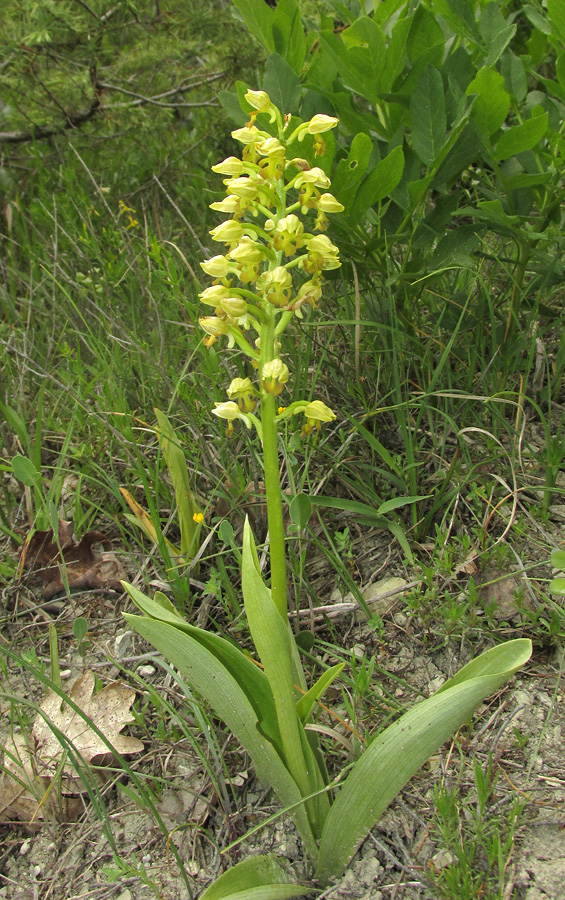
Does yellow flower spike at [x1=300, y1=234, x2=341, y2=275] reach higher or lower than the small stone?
higher

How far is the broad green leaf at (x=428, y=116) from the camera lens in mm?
1791

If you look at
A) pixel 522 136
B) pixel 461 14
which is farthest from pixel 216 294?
pixel 461 14

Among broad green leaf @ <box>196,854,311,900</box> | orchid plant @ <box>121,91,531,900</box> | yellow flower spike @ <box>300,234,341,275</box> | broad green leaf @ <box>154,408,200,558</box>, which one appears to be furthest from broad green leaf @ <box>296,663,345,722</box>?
yellow flower spike @ <box>300,234,341,275</box>

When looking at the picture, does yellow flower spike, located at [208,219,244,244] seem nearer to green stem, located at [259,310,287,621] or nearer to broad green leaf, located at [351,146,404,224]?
green stem, located at [259,310,287,621]

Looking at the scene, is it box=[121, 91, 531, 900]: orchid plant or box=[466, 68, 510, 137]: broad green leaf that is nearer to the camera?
box=[121, 91, 531, 900]: orchid plant

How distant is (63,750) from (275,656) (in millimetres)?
769

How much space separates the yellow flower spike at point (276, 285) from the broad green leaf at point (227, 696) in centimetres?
61

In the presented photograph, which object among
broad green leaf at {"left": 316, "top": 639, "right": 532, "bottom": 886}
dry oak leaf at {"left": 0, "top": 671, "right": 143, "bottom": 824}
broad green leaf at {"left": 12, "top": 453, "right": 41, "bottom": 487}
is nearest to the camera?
broad green leaf at {"left": 316, "top": 639, "right": 532, "bottom": 886}

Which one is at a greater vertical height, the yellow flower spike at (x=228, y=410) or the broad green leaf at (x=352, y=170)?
the broad green leaf at (x=352, y=170)

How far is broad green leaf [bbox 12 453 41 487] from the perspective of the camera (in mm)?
1909

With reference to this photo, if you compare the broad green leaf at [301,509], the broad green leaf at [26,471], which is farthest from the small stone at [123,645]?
the broad green leaf at [301,509]

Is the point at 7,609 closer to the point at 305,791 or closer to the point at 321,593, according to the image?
the point at 321,593

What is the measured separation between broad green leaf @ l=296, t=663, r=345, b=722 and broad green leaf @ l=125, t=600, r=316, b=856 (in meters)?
0.09

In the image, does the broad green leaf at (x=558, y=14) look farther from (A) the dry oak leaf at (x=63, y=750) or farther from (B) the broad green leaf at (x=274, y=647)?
(A) the dry oak leaf at (x=63, y=750)
